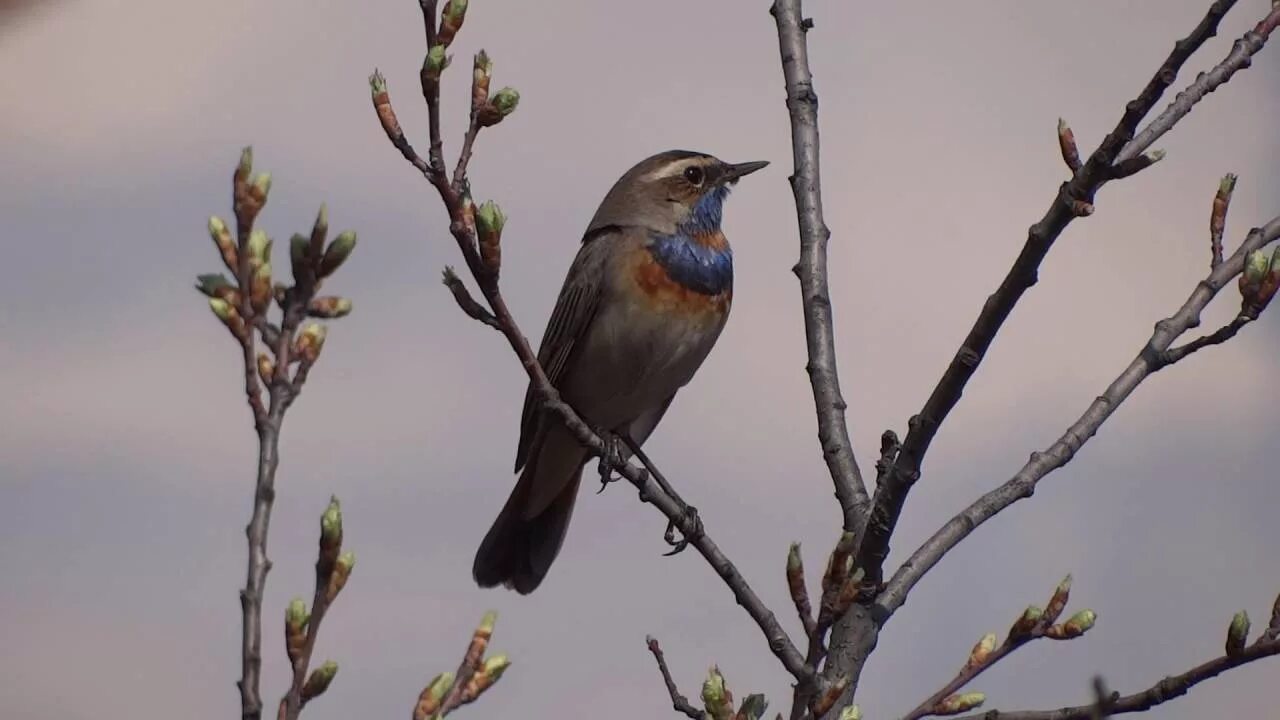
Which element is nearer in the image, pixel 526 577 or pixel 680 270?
pixel 680 270

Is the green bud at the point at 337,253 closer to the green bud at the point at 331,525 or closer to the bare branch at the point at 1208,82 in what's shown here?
the green bud at the point at 331,525

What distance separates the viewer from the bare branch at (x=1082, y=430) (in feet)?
16.4

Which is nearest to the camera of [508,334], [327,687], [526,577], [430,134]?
[327,687]

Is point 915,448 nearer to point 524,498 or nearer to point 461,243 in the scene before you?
point 461,243

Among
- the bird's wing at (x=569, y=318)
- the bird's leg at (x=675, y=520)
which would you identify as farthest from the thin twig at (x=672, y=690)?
the bird's wing at (x=569, y=318)

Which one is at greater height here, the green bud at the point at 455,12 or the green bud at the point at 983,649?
the green bud at the point at 455,12

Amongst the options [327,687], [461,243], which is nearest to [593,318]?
[461,243]

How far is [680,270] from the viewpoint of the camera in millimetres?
8305

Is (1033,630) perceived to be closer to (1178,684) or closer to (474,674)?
(1178,684)

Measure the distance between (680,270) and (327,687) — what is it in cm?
570

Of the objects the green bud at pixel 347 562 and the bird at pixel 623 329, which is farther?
the bird at pixel 623 329

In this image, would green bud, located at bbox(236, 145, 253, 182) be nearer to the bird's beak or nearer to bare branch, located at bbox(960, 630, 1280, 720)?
bare branch, located at bbox(960, 630, 1280, 720)

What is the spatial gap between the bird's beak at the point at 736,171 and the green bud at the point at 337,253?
651cm

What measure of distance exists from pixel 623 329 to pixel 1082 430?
10.9 ft
